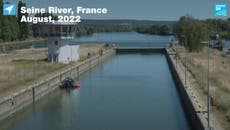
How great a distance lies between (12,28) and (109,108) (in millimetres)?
71379

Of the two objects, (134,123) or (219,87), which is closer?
(134,123)

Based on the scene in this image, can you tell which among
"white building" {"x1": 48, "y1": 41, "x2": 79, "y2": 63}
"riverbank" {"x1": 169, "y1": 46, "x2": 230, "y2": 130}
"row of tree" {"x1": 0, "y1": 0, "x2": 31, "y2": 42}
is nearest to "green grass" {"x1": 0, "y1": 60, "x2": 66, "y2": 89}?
"white building" {"x1": 48, "y1": 41, "x2": 79, "y2": 63}

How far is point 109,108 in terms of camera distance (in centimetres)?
2922

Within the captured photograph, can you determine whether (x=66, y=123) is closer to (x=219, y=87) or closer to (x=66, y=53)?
(x=219, y=87)

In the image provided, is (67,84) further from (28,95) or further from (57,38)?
(57,38)

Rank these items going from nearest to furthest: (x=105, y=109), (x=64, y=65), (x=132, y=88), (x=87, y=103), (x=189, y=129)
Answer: (x=189, y=129), (x=105, y=109), (x=87, y=103), (x=132, y=88), (x=64, y=65)

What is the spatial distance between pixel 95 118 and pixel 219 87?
8.56 meters

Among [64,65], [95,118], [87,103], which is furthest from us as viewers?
[64,65]

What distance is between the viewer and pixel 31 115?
27.7 metres

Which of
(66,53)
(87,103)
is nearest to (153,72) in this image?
(66,53)

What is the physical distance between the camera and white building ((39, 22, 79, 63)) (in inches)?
2014

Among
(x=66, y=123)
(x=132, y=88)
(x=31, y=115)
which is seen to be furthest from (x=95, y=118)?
(x=132, y=88)

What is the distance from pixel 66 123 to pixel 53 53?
1069 inches
